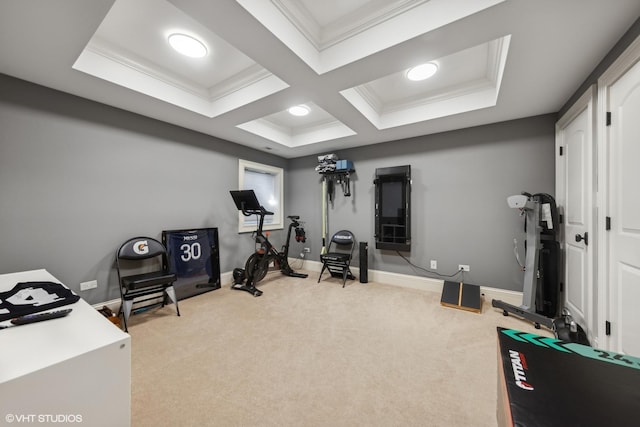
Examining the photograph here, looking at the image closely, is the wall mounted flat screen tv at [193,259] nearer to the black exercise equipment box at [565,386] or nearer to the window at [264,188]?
the window at [264,188]

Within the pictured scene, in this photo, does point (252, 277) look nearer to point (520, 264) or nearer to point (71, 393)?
point (71, 393)

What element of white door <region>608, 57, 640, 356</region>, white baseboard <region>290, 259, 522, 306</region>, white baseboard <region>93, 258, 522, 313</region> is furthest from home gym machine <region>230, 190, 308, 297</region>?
white door <region>608, 57, 640, 356</region>

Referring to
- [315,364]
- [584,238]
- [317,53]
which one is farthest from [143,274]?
[584,238]

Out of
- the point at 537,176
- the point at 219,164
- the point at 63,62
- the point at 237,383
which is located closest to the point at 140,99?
the point at 63,62

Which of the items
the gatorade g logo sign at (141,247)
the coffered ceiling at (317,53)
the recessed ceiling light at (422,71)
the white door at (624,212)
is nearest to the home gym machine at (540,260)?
the white door at (624,212)

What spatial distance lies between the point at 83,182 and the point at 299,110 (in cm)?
275

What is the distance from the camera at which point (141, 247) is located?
2797 millimetres

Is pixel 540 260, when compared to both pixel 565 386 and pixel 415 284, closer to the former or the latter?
pixel 415 284

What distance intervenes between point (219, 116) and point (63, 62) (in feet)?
4.44

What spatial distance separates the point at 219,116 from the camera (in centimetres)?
298

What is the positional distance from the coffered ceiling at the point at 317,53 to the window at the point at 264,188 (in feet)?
4.26

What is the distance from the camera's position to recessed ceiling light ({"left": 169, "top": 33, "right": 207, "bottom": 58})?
1997 mm

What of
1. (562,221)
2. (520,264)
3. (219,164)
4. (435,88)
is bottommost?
(520,264)

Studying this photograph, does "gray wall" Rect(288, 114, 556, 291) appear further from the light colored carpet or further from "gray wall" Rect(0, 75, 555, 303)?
the light colored carpet
